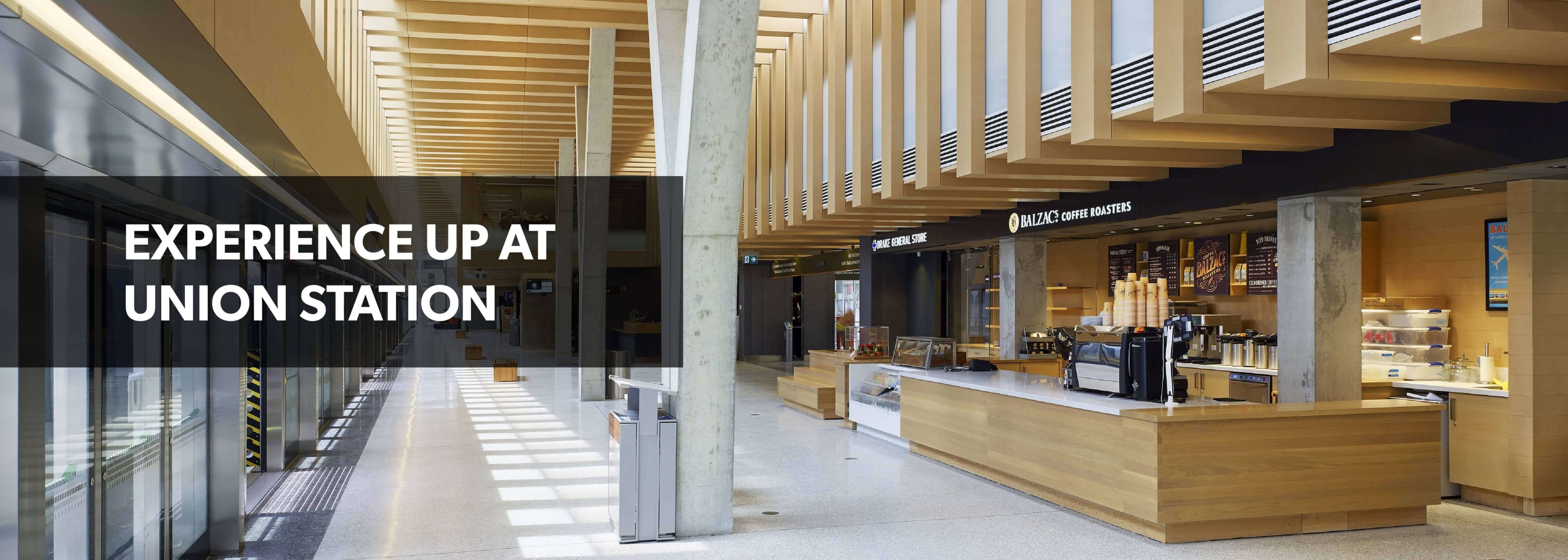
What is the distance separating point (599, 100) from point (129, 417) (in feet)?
28.4

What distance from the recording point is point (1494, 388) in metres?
6.68

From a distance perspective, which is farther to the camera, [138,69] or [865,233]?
[865,233]

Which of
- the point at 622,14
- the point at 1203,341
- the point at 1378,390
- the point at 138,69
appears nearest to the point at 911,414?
the point at 1203,341

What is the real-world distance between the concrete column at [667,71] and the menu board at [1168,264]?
6.73 meters

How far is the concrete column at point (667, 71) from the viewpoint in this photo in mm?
6305

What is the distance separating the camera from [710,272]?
588cm

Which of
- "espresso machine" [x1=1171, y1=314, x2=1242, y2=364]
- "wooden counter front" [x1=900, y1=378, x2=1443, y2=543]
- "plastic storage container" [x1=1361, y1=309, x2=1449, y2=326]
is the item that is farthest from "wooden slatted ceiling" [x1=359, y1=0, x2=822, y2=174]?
"plastic storage container" [x1=1361, y1=309, x2=1449, y2=326]

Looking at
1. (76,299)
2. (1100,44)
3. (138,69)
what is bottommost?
(76,299)

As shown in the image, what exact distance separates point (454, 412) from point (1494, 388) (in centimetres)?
1094

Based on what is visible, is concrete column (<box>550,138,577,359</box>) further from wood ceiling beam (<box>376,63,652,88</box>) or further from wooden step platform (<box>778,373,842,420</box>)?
wooden step platform (<box>778,373,842,420</box>)

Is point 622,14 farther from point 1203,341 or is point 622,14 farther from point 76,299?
point 76,299

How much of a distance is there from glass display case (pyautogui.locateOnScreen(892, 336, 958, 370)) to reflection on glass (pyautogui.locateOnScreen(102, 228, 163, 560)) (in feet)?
20.8

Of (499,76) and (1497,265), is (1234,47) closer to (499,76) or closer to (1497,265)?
(1497,265)

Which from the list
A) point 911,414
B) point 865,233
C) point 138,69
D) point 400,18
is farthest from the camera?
point 865,233
